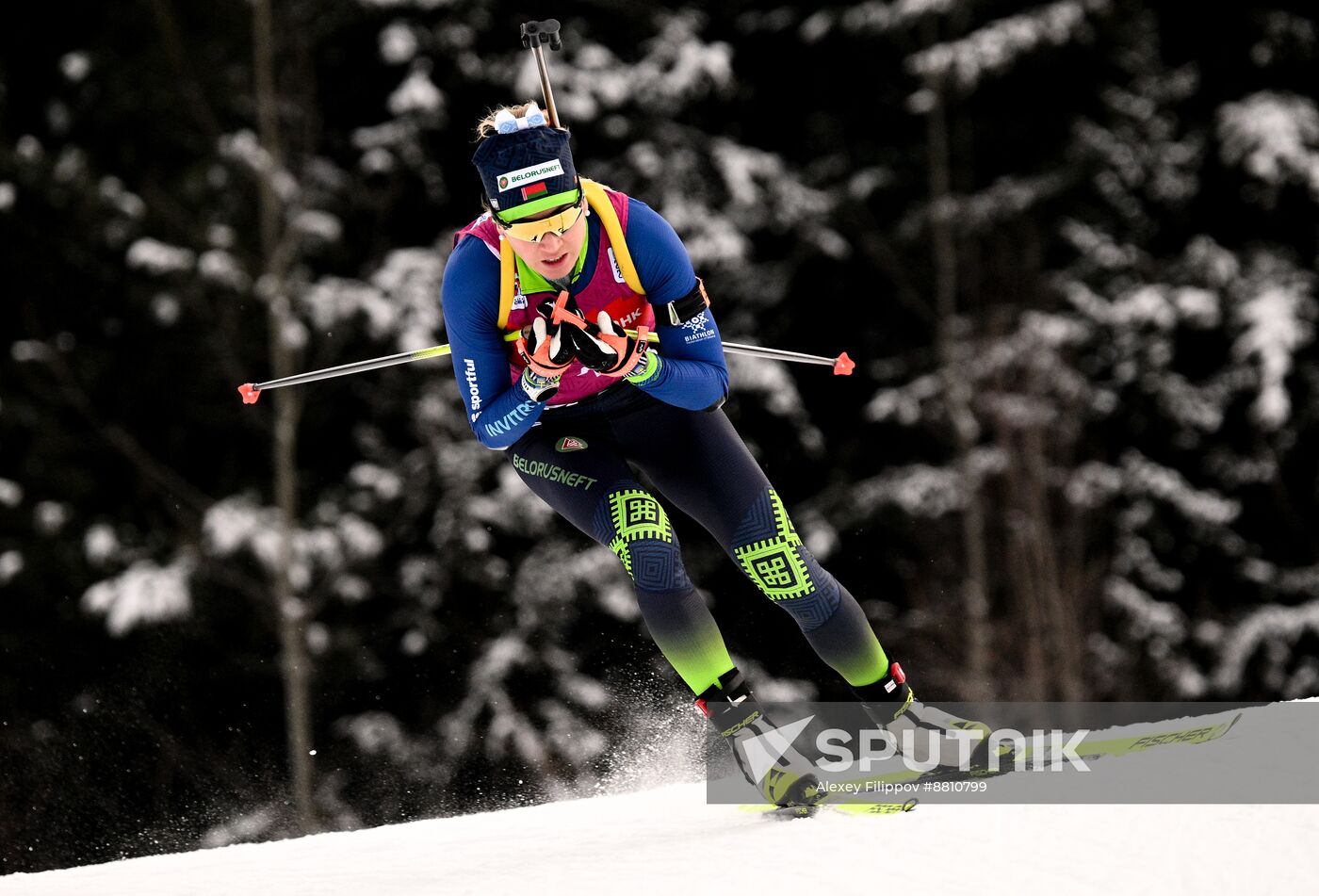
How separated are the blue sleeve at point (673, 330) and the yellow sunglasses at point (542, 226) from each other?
220mm

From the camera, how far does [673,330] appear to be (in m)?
4.03

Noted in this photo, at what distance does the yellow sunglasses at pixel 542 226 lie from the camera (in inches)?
148

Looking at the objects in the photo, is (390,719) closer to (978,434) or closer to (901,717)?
(978,434)

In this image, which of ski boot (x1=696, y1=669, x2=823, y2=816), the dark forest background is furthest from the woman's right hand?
the dark forest background

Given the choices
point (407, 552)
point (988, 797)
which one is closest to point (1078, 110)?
point (407, 552)

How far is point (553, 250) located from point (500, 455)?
27.2ft

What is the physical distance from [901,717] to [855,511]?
27.4 ft

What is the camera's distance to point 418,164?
40.9 feet

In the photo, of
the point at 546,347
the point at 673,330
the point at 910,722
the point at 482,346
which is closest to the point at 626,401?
the point at 673,330

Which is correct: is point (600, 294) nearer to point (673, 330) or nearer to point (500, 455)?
point (673, 330)

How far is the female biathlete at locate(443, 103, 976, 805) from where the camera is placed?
12.4 feet

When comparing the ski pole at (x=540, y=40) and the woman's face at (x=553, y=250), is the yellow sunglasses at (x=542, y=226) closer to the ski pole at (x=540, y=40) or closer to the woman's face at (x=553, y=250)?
the woman's face at (x=553, y=250)

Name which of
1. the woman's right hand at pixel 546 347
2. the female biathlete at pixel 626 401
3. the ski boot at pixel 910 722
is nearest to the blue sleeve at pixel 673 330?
the female biathlete at pixel 626 401

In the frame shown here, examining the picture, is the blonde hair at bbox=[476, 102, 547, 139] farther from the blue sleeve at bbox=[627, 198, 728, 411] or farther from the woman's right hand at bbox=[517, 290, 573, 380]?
the woman's right hand at bbox=[517, 290, 573, 380]
